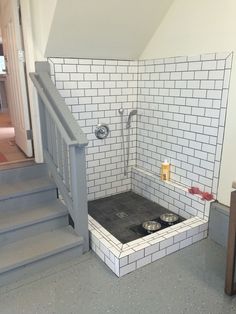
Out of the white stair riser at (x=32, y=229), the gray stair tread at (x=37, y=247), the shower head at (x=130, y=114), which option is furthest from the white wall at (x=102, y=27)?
the gray stair tread at (x=37, y=247)

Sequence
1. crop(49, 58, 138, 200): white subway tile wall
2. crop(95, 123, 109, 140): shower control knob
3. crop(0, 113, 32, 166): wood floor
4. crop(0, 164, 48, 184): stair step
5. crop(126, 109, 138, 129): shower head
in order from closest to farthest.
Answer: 1. crop(0, 164, 48, 184): stair step
2. crop(49, 58, 138, 200): white subway tile wall
3. crop(0, 113, 32, 166): wood floor
4. crop(95, 123, 109, 140): shower control knob
5. crop(126, 109, 138, 129): shower head

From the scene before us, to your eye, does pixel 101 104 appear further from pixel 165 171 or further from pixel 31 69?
pixel 165 171

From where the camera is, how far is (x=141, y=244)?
6.35 feet

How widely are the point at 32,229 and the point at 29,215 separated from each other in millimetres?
109

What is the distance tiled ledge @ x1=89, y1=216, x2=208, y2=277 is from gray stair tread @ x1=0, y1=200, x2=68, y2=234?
0.30m

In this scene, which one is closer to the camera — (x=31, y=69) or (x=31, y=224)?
(x=31, y=224)

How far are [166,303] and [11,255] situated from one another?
1.05 metres

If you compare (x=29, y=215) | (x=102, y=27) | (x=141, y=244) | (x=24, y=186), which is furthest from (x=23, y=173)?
(x=102, y=27)

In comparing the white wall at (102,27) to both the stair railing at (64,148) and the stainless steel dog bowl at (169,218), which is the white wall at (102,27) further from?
the stainless steel dog bowl at (169,218)

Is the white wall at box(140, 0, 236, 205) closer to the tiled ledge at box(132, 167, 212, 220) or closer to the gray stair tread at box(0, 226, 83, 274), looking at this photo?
the tiled ledge at box(132, 167, 212, 220)

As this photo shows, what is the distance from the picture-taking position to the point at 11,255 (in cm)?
183

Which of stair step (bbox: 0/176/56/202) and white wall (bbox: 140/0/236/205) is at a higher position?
white wall (bbox: 140/0/236/205)

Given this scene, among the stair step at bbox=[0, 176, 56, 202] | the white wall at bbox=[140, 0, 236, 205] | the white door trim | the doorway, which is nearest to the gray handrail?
the white door trim

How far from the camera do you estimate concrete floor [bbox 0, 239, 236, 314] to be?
5.22ft
